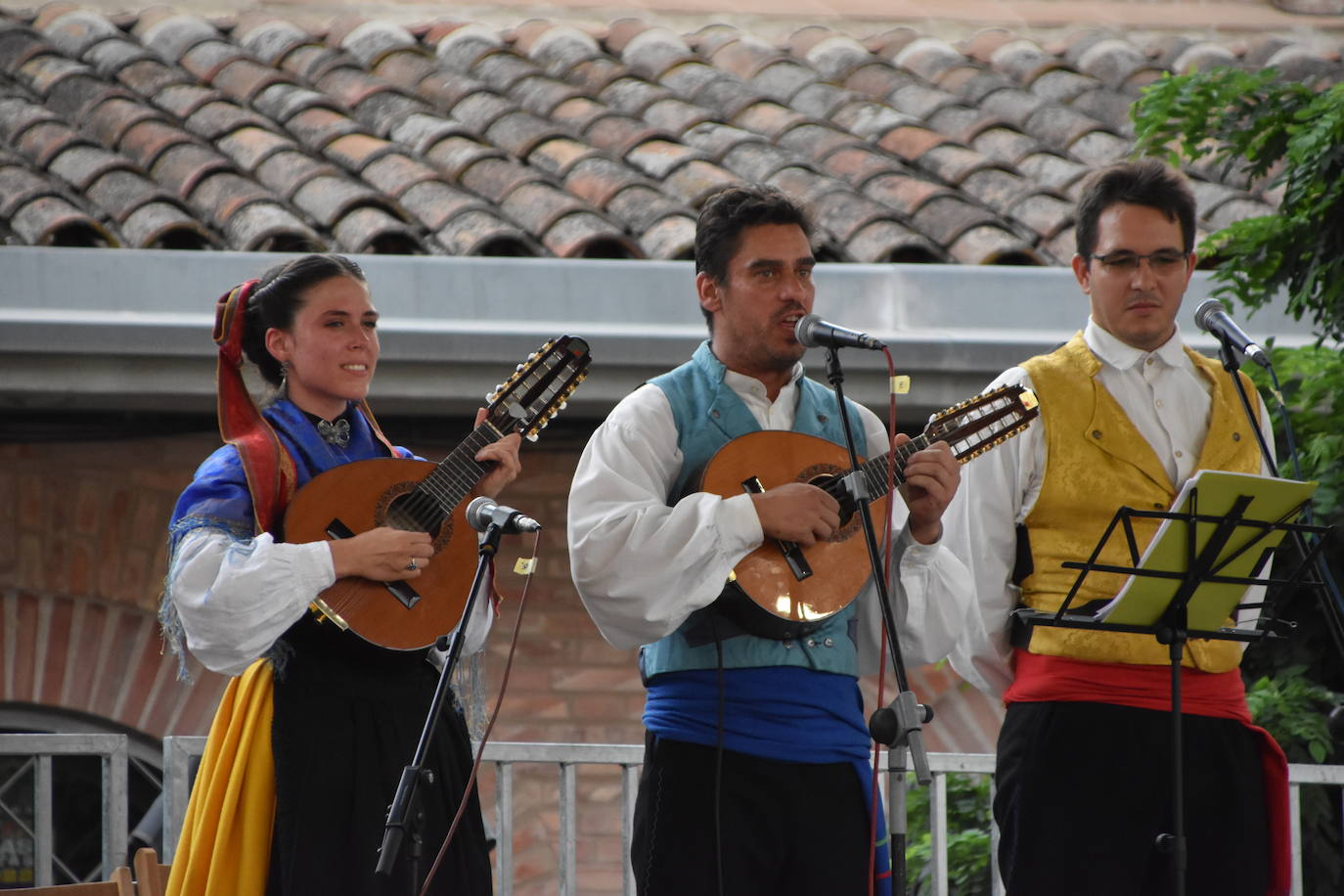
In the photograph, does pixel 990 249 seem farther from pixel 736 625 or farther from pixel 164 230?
pixel 736 625

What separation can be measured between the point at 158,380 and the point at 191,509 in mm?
2128

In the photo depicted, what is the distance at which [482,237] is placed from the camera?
5.79 metres

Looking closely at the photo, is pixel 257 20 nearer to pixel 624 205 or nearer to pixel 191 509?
pixel 624 205

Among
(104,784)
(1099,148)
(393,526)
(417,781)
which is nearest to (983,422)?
(393,526)

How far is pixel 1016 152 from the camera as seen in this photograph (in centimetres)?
668

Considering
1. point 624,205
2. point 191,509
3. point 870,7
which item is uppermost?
point 870,7

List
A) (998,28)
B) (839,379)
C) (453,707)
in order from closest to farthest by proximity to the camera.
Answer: (839,379), (453,707), (998,28)

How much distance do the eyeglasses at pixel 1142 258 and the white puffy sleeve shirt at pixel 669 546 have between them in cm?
63

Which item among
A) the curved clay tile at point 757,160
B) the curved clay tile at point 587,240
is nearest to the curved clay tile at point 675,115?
the curved clay tile at point 757,160

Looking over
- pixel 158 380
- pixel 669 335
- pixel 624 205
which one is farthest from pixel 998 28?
pixel 158 380

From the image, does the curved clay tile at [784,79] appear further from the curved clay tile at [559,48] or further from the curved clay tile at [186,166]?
the curved clay tile at [186,166]

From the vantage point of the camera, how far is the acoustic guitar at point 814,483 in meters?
3.42

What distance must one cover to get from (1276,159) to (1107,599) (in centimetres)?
223

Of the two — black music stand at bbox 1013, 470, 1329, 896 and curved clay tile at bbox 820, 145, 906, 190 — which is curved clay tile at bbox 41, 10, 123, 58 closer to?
curved clay tile at bbox 820, 145, 906, 190
